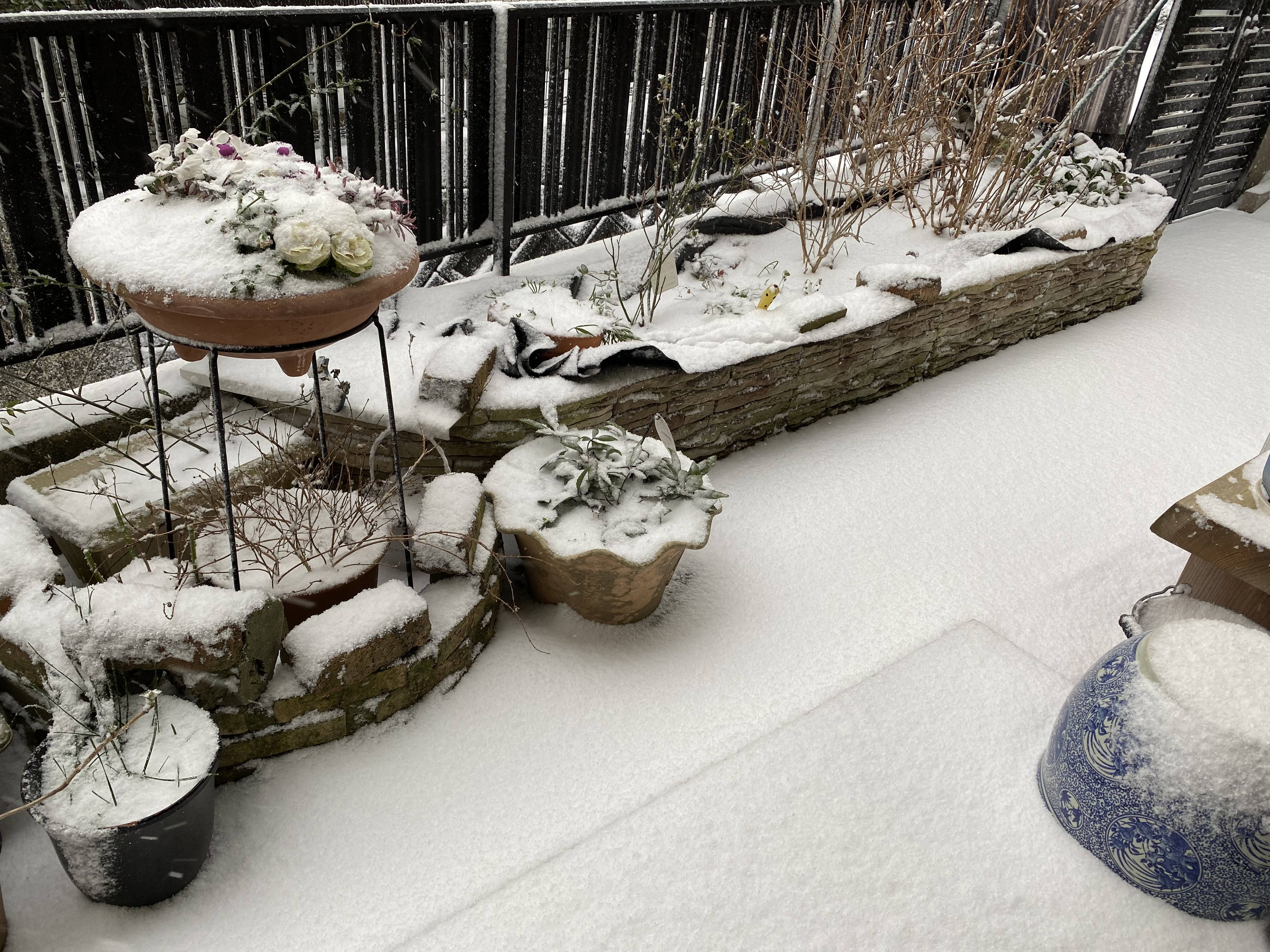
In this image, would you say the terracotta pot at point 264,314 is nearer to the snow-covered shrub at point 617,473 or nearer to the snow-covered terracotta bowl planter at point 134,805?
the snow-covered terracotta bowl planter at point 134,805

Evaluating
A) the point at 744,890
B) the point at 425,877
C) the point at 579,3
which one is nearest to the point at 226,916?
the point at 425,877

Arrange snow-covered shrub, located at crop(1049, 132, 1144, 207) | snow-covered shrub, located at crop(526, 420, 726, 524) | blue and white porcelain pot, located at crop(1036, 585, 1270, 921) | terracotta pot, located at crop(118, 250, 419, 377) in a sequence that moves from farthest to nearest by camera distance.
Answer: snow-covered shrub, located at crop(1049, 132, 1144, 207)
snow-covered shrub, located at crop(526, 420, 726, 524)
blue and white porcelain pot, located at crop(1036, 585, 1270, 921)
terracotta pot, located at crop(118, 250, 419, 377)

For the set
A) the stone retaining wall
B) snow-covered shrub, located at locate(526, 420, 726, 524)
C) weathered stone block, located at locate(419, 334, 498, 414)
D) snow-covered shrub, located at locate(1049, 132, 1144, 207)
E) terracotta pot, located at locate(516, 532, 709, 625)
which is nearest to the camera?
terracotta pot, located at locate(516, 532, 709, 625)

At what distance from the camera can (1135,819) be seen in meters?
2.16

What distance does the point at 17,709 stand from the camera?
94.6 inches

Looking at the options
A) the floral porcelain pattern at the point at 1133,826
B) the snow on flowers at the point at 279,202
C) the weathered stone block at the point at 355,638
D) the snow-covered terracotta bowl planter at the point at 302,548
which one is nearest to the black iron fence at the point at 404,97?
the snow on flowers at the point at 279,202

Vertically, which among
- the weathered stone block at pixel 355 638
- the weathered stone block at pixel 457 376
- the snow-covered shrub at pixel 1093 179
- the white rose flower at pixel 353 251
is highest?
the white rose flower at pixel 353 251

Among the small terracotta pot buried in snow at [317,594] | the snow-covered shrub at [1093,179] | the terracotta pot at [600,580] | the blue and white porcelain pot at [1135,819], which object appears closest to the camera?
the blue and white porcelain pot at [1135,819]

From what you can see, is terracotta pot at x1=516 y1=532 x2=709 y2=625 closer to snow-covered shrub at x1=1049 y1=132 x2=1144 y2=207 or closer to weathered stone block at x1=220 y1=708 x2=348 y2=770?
weathered stone block at x1=220 y1=708 x2=348 y2=770

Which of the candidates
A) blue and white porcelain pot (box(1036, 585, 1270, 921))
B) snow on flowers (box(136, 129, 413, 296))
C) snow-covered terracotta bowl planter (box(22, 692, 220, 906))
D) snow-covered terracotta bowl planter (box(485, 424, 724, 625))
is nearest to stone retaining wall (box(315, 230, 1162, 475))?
snow-covered terracotta bowl planter (box(485, 424, 724, 625))

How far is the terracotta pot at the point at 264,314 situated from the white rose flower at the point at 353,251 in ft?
0.18

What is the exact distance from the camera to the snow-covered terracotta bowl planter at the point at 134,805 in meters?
1.98

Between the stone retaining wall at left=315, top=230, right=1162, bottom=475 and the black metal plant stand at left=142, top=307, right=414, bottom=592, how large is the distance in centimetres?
44

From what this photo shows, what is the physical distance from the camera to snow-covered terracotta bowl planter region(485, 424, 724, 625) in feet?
9.09
